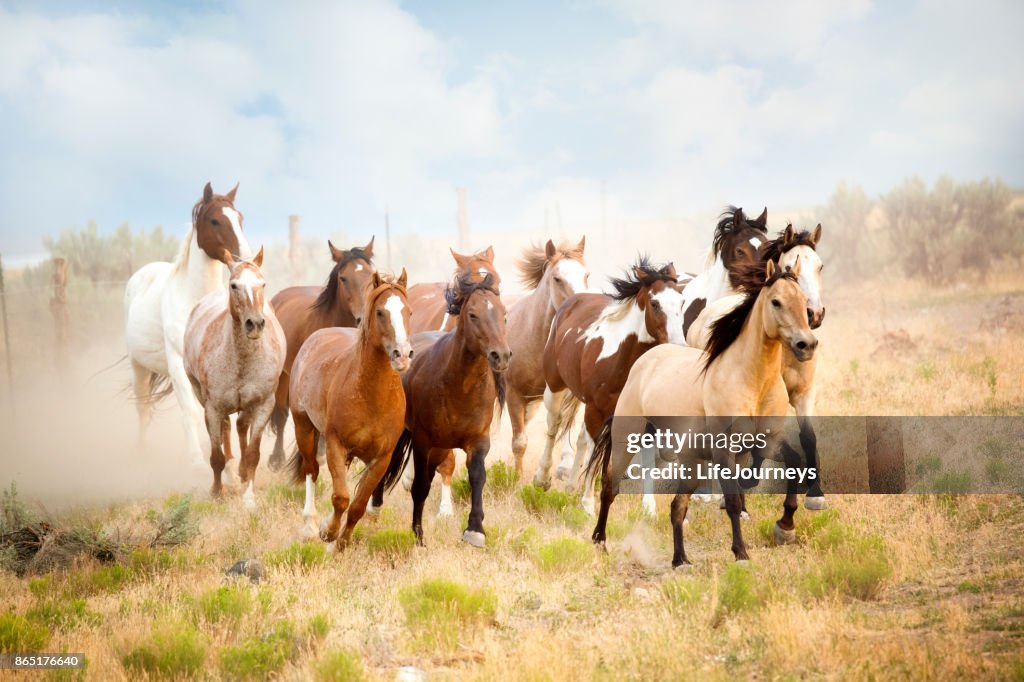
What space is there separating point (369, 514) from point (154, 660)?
303cm

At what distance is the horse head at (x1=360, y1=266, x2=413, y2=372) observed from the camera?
631cm

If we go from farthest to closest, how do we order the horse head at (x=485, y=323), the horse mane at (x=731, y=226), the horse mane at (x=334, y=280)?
the horse mane at (x=334, y=280) < the horse mane at (x=731, y=226) < the horse head at (x=485, y=323)

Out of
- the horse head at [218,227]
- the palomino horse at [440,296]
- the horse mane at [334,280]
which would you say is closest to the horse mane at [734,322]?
the palomino horse at [440,296]

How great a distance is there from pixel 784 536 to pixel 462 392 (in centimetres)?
238

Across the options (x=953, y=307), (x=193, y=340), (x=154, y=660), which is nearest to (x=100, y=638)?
(x=154, y=660)

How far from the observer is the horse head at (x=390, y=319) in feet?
20.7

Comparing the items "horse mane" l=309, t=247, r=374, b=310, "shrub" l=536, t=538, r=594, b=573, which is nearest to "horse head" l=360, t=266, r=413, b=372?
"shrub" l=536, t=538, r=594, b=573

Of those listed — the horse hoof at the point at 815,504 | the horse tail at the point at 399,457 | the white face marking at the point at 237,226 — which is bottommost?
the horse hoof at the point at 815,504

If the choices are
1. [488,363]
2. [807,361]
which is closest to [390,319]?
[488,363]

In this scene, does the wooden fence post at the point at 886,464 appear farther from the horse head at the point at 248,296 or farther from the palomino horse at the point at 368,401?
the horse head at the point at 248,296

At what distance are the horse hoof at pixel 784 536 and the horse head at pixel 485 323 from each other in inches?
84.6

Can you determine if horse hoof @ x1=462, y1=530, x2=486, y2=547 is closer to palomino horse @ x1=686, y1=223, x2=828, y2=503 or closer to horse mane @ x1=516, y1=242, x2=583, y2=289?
palomino horse @ x1=686, y1=223, x2=828, y2=503

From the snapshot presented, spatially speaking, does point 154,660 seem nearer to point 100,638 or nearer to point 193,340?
point 100,638

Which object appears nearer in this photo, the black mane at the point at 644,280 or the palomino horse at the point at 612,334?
the palomino horse at the point at 612,334
